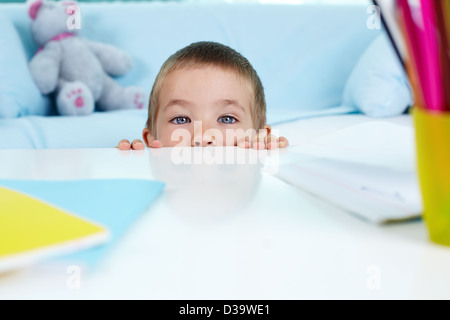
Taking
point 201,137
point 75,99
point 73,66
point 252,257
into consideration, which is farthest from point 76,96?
point 252,257

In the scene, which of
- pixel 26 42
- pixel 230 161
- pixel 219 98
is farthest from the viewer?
pixel 26 42

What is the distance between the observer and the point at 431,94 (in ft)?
0.98

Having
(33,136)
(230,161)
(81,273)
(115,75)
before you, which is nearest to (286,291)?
(81,273)

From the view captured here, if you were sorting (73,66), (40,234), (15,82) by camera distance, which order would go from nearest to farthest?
1. (40,234)
2. (15,82)
3. (73,66)

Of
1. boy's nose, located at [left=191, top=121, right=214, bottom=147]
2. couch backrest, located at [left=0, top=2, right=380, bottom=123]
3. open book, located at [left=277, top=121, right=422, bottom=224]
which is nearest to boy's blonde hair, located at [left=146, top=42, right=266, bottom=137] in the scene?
boy's nose, located at [left=191, top=121, right=214, bottom=147]

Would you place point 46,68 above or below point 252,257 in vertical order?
above

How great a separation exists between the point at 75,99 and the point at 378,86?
1.06 metres

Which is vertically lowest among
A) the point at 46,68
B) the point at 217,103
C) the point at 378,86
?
the point at 217,103

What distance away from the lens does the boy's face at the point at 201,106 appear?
3.50ft

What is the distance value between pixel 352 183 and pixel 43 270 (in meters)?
0.26

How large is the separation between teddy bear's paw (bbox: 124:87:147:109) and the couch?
56mm

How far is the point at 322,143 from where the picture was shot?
70cm

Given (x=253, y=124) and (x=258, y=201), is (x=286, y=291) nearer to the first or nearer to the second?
(x=258, y=201)

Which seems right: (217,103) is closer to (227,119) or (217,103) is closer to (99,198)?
(227,119)
